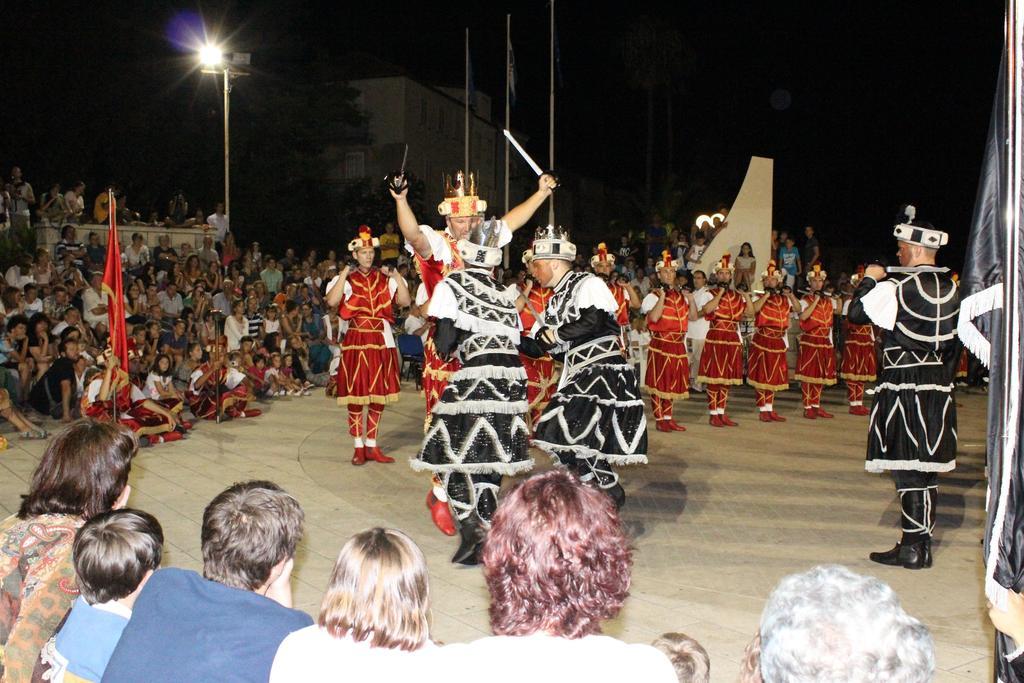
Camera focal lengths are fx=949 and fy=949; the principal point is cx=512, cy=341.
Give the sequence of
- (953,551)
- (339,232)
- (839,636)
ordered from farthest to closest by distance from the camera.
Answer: (339,232) < (953,551) < (839,636)

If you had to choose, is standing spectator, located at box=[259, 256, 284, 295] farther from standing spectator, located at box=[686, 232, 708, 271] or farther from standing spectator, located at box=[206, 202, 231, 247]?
standing spectator, located at box=[686, 232, 708, 271]

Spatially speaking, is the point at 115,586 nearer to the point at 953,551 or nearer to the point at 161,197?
the point at 953,551

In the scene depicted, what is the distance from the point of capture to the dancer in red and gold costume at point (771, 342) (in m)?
13.1

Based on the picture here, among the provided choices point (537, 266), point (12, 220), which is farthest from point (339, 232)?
point (537, 266)

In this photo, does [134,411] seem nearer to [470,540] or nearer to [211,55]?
[470,540]

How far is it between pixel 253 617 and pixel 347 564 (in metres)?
0.42

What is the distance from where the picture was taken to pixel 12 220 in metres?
17.2

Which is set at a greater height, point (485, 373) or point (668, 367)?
point (485, 373)

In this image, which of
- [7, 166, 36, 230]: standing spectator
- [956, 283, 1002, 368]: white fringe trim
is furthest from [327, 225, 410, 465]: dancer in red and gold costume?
[7, 166, 36, 230]: standing spectator

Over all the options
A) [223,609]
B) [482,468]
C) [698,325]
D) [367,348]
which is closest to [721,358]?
[698,325]

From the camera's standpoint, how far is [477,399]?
6.04m

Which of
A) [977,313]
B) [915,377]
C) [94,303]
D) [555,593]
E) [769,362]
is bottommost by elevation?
[769,362]

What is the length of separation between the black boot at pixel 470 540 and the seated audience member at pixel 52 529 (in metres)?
2.78

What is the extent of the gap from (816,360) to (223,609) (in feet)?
40.1
